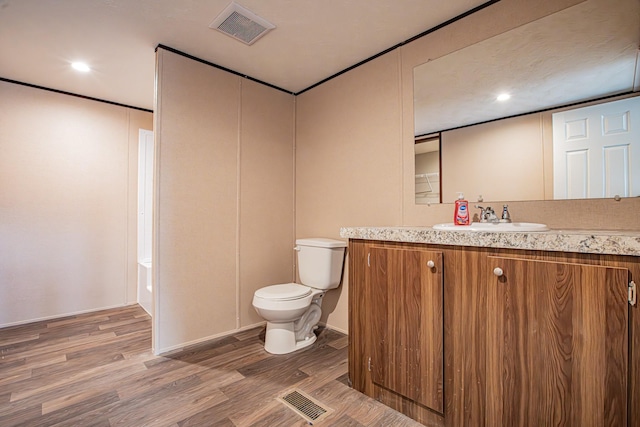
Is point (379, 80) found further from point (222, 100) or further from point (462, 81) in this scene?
point (222, 100)

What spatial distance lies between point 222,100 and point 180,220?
1.06 metres

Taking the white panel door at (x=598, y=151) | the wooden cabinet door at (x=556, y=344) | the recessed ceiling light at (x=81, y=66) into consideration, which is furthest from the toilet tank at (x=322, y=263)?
the recessed ceiling light at (x=81, y=66)

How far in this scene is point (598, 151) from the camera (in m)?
1.44

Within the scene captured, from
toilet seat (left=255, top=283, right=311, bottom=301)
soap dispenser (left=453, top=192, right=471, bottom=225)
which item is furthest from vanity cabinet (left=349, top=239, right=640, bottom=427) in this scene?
toilet seat (left=255, top=283, right=311, bottom=301)

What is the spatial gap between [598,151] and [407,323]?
1.22 meters

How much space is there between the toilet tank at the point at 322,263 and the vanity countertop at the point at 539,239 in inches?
34.3

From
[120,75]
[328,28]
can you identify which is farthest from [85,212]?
[328,28]

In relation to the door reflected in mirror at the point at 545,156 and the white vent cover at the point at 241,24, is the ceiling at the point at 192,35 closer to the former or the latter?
the white vent cover at the point at 241,24

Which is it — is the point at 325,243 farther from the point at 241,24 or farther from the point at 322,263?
the point at 241,24

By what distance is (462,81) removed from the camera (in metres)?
1.92

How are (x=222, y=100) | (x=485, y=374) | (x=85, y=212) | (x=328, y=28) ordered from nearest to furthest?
1. (x=485, y=374)
2. (x=328, y=28)
3. (x=222, y=100)
4. (x=85, y=212)

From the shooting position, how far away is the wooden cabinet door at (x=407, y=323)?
1.39 metres

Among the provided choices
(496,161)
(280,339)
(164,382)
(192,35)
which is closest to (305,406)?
(280,339)

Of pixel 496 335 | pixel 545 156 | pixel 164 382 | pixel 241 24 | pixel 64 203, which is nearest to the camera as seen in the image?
pixel 496 335
